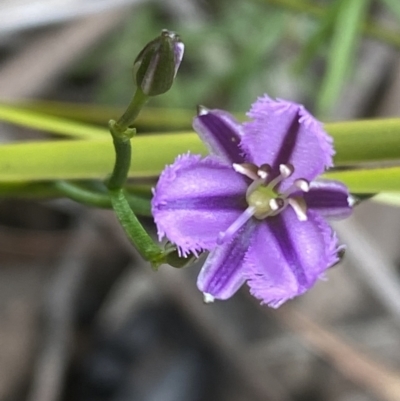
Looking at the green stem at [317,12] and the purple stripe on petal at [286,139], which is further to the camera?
the green stem at [317,12]

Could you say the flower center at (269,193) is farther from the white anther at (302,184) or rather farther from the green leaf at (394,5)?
the green leaf at (394,5)

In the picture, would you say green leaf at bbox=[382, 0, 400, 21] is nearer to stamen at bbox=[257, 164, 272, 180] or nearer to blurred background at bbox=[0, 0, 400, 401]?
blurred background at bbox=[0, 0, 400, 401]

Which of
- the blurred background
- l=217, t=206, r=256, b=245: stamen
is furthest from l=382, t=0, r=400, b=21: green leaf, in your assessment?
l=217, t=206, r=256, b=245: stamen

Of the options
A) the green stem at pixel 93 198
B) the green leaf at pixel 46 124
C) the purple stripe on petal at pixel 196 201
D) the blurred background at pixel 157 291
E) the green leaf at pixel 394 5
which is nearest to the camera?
the purple stripe on petal at pixel 196 201

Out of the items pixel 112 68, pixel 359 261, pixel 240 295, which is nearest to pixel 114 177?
pixel 359 261

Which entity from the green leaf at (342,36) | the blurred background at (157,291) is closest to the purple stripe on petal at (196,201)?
the green leaf at (342,36)

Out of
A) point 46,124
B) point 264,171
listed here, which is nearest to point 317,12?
point 46,124
